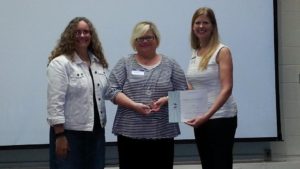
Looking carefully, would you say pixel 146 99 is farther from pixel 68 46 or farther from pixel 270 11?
pixel 270 11

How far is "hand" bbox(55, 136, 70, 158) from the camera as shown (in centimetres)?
245

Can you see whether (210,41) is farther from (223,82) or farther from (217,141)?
(217,141)

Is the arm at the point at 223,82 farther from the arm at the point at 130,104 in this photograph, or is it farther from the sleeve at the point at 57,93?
the sleeve at the point at 57,93

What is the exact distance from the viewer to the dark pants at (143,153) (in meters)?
2.59

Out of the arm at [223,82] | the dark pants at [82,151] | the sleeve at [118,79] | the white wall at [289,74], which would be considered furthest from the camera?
the white wall at [289,74]

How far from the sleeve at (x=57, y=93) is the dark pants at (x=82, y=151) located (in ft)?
0.38

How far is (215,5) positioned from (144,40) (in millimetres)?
1827

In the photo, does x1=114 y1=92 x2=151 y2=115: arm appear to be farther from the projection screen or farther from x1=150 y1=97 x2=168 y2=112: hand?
the projection screen

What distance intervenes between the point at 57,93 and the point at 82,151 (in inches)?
14.9

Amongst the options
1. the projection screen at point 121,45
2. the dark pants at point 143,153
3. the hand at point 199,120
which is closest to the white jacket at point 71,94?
the dark pants at point 143,153

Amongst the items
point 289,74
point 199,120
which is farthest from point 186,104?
point 289,74

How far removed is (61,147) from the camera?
2.44m

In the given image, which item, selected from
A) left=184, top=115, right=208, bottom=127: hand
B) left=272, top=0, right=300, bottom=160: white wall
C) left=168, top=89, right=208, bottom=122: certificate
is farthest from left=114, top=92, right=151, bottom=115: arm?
left=272, top=0, right=300, bottom=160: white wall

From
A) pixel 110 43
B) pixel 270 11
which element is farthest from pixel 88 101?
pixel 270 11
